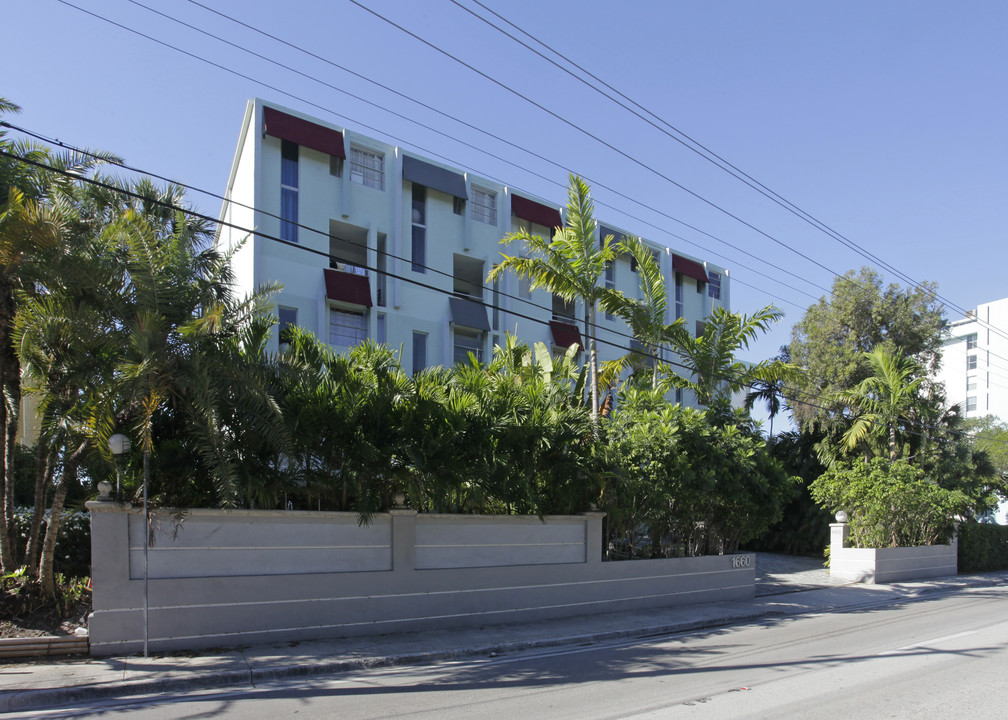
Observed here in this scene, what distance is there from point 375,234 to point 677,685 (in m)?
19.3

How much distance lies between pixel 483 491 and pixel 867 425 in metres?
17.7

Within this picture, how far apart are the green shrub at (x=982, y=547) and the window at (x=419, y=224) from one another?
2202 centimetres

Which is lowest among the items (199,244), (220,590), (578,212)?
(220,590)

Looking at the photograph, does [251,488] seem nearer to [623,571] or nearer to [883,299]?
[623,571]

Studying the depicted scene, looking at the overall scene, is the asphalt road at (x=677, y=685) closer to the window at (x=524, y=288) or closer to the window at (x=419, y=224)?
the window at (x=419, y=224)

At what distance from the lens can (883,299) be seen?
29.0 meters

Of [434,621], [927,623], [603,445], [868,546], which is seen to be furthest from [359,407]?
[868,546]

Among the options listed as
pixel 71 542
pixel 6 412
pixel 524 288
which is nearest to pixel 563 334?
pixel 524 288

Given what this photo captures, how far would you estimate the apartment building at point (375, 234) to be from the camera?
2280 cm

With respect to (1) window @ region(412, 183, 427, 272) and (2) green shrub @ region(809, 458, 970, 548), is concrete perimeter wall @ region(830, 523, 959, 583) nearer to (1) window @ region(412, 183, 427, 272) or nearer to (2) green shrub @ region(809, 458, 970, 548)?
(2) green shrub @ region(809, 458, 970, 548)

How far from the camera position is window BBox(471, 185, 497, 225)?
28.2 m

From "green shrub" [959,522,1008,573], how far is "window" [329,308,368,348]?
2271cm

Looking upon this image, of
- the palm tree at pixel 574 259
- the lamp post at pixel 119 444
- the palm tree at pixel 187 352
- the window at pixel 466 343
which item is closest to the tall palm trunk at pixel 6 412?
the palm tree at pixel 187 352

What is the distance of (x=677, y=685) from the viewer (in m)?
8.52
